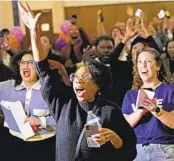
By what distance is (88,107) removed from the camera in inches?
77.0

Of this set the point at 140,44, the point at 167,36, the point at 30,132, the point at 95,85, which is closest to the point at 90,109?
the point at 95,85

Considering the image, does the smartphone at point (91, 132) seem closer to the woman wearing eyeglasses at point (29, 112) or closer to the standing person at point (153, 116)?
the standing person at point (153, 116)

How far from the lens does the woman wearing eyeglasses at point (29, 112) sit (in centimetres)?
281

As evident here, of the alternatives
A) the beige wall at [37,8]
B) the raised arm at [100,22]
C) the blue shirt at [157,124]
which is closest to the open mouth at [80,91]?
the blue shirt at [157,124]

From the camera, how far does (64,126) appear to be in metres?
1.95

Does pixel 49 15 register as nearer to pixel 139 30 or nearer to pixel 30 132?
pixel 139 30

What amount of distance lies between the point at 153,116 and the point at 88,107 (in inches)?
23.2

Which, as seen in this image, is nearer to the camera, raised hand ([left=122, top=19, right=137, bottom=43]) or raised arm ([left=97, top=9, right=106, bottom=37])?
raised hand ([left=122, top=19, right=137, bottom=43])

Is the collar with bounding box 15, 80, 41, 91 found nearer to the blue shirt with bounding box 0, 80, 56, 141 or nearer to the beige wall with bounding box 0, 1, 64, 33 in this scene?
the blue shirt with bounding box 0, 80, 56, 141

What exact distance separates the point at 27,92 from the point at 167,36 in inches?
157

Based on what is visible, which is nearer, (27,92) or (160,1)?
(27,92)

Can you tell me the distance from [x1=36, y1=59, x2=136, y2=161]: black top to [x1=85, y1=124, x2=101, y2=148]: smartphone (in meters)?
0.03

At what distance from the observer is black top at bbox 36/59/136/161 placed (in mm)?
1901

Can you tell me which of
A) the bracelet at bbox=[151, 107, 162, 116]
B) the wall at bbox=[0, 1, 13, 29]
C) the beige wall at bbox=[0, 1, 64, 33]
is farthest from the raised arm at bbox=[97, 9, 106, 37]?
the bracelet at bbox=[151, 107, 162, 116]
